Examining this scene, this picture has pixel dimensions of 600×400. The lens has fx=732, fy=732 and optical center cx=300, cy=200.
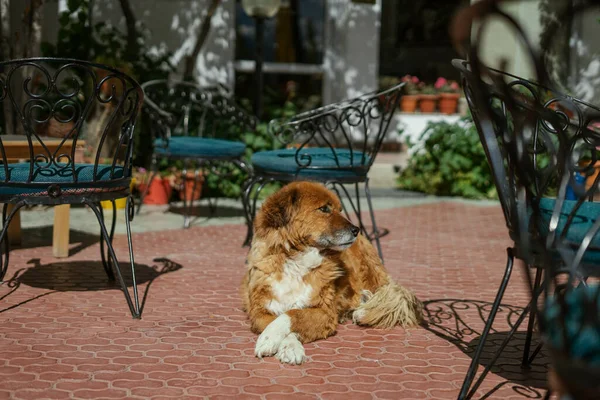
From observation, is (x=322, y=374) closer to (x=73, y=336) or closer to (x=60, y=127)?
(x=73, y=336)

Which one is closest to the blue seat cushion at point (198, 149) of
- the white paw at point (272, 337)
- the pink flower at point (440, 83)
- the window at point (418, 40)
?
the white paw at point (272, 337)

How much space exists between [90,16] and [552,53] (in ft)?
19.1

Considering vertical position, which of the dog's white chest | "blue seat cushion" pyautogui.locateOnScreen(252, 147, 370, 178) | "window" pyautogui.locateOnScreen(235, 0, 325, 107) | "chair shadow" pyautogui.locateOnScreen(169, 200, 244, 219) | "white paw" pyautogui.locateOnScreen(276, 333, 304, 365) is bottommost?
"chair shadow" pyautogui.locateOnScreen(169, 200, 244, 219)

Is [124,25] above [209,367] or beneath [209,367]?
above

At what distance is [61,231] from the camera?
16.4ft

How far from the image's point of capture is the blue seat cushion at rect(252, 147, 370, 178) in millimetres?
4621

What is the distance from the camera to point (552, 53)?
9547mm

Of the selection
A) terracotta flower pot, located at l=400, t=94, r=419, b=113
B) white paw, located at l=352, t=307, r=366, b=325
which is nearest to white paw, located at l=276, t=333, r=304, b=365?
white paw, located at l=352, t=307, r=366, b=325

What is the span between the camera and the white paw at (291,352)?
308cm

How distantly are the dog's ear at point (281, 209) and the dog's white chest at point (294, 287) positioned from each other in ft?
0.59

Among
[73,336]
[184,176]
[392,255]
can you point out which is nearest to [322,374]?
[73,336]

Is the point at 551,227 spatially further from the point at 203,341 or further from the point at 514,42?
the point at 514,42

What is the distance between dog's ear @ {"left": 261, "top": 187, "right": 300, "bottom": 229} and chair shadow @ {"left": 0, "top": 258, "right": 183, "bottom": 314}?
963 millimetres

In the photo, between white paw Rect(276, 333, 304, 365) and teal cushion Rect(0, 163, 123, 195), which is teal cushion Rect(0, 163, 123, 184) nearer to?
teal cushion Rect(0, 163, 123, 195)
